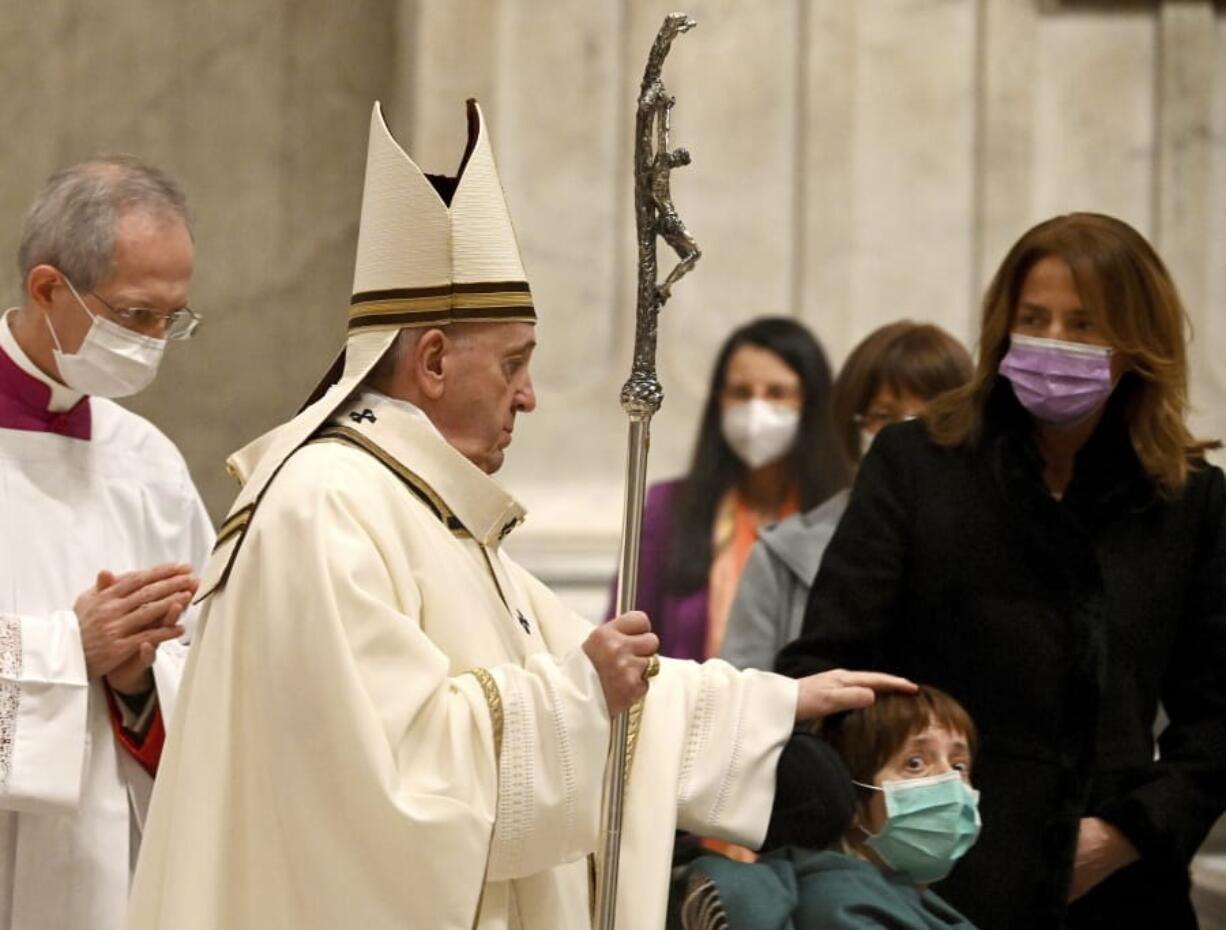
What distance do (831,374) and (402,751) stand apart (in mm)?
2942

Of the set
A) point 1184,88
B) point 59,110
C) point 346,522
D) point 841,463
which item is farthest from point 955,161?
point 346,522

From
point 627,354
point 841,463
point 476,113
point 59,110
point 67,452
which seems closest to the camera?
point 476,113

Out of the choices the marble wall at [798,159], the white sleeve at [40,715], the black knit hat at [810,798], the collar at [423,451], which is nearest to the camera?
the collar at [423,451]

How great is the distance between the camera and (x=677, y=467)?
279 inches

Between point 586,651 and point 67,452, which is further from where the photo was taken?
point 67,452

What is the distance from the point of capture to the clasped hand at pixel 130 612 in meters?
4.53

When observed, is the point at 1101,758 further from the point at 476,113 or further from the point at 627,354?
the point at 627,354

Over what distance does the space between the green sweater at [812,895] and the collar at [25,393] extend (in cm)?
153

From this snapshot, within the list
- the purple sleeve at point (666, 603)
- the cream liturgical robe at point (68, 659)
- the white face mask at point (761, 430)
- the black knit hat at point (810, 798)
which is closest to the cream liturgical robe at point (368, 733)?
the black knit hat at point (810, 798)

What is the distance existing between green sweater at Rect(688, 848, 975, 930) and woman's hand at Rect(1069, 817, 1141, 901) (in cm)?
35

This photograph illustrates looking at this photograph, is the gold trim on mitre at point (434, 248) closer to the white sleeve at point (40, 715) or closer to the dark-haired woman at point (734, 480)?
the white sleeve at point (40, 715)

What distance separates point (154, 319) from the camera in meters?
4.73

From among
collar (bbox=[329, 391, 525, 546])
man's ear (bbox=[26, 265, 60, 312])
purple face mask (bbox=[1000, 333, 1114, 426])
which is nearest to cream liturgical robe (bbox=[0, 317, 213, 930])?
man's ear (bbox=[26, 265, 60, 312])

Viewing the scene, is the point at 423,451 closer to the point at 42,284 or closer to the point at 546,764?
the point at 546,764
